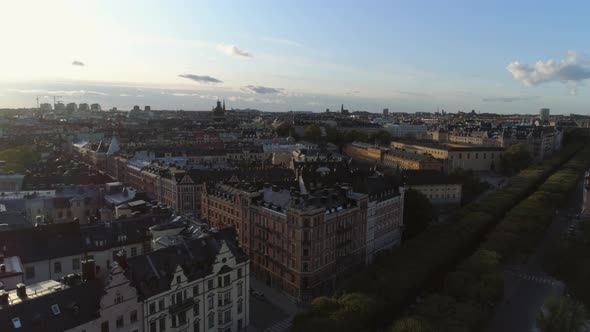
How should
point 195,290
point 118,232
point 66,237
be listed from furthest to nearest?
point 118,232, point 66,237, point 195,290

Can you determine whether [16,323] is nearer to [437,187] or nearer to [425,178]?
[425,178]

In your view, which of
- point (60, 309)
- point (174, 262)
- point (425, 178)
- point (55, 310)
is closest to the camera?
point (55, 310)

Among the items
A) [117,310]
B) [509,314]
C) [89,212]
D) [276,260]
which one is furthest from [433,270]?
[89,212]

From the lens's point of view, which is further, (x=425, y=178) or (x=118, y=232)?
(x=425, y=178)

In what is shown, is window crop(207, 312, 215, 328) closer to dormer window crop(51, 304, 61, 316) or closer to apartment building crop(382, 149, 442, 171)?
dormer window crop(51, 304, 61, 316)

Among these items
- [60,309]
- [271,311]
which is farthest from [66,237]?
[271,311]

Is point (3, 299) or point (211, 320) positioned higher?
point (3, 299)

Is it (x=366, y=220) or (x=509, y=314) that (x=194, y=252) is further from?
(x=509, y=314)
